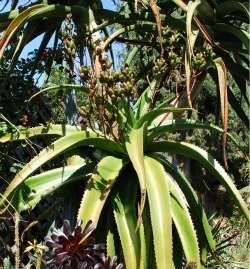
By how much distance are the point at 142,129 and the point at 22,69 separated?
4.88 ft

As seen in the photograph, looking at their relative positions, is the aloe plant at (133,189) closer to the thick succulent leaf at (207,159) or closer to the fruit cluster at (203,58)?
the thick succulent leaf at (207,159)

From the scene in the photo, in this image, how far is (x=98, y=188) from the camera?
2098 mm

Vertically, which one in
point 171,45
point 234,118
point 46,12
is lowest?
point 171,45

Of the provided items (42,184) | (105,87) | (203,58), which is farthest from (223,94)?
(42,184)

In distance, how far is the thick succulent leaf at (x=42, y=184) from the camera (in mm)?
2176

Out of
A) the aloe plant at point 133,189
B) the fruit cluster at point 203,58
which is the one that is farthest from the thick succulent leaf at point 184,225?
the fruit cluster at point 203,58

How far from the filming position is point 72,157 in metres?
2.44

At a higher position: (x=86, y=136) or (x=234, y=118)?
(x=234, y=118)

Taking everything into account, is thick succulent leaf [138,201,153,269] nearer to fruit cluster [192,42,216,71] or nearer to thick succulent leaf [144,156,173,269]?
thick succulent leaf [144,156,173,269]

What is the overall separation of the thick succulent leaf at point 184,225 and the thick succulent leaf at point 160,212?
12 centimetres

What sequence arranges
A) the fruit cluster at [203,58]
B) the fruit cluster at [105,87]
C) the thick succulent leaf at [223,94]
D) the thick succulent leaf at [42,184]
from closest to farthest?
the fruit cluster at [105,87]
the thick succulent leaf at [223,94]
the thick succulent leaf at [42,184]
the fruit cluster at [203,58]

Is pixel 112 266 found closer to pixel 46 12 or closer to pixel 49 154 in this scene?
pixel 49 154

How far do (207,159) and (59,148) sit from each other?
59 centimetres

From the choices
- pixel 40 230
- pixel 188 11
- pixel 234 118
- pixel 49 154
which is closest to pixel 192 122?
pixel 188 11
